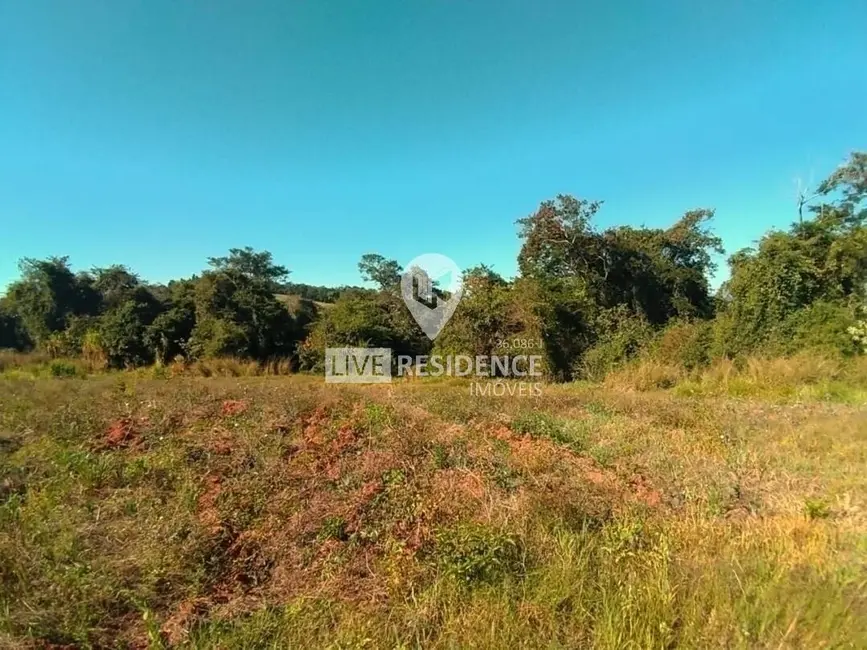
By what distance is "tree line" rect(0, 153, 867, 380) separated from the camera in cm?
1091

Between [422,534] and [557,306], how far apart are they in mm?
11397

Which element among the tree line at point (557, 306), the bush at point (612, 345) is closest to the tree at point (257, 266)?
the tree line at point (557, 306)

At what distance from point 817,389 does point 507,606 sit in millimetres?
8606

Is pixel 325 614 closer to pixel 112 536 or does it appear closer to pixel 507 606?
pixel 507 606

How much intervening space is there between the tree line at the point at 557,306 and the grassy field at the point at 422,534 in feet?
22.2

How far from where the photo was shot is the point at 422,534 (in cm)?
282

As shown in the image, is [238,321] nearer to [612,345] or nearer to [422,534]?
[612,345]

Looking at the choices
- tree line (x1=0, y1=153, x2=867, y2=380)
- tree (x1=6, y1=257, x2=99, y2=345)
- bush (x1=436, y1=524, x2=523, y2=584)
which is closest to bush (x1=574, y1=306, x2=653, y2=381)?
tree line (x1=0, y1=153, x2=867, y2=380)

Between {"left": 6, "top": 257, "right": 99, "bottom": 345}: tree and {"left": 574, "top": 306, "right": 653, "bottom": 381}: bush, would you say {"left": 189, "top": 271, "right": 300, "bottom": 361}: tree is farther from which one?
{"left": 574, "top": 306, "right": 653, "bottom": 381}: bush

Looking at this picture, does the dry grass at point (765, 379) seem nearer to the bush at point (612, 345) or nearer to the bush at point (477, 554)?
the bush at point (612, 345)

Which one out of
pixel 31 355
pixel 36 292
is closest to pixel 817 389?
pixel 31 355

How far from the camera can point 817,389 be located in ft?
25.6

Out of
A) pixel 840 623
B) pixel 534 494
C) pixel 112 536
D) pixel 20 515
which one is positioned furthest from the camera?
pixel 534 494

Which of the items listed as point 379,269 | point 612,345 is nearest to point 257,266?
point 379,269
